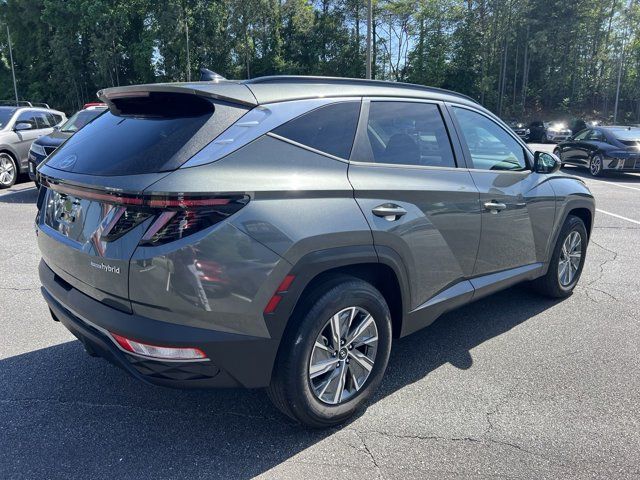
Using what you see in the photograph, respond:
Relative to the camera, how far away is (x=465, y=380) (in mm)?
3439

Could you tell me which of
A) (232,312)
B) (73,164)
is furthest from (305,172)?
(73,164)

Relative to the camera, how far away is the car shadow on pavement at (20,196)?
977 centimetres

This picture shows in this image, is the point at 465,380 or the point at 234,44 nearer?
the point at 465,380

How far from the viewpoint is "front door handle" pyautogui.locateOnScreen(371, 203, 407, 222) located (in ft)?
9.28

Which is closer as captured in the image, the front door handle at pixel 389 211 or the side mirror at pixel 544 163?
the front door handle at pixel 389 211

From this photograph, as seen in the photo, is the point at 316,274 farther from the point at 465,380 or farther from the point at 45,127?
the point at 45,127

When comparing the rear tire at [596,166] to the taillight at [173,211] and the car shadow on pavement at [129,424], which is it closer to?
the car shadow on pavement at [129,424]

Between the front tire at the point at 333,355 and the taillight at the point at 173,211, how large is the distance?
657 millimetres

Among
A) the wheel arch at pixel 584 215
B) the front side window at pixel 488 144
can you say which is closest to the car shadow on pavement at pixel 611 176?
the wheel arch at pixel 584 215

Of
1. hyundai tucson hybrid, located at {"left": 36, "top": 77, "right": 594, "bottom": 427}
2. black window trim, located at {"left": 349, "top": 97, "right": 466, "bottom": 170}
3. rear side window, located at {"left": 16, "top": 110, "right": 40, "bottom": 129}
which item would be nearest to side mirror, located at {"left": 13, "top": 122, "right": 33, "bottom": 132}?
rear side window, located at {"left": 16, "top": 110, "right": 40, "bottom": 129}

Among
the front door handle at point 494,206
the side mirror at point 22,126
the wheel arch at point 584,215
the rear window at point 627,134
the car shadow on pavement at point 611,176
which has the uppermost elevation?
the side mirror at point 22,126

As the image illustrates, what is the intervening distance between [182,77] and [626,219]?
37094mm

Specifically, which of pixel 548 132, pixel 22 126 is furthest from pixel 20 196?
pixel 548 132

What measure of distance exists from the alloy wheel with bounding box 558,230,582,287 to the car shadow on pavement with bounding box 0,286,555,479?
1.72m
